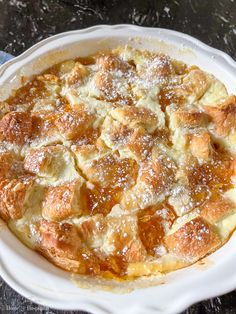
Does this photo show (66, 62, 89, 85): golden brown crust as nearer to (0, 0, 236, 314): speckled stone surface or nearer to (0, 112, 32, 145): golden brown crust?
(0, 112, 32, 145): golden brown crust

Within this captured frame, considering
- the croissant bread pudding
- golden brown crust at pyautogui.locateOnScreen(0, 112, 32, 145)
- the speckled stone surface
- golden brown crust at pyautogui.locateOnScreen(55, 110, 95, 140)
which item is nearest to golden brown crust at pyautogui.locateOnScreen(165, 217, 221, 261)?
the croissant bread pudding

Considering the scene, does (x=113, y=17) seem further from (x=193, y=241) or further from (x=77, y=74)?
(x=193, y=241)

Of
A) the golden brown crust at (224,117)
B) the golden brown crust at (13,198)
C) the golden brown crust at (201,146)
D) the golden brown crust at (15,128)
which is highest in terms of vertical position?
the golden brown crust at (224,117)

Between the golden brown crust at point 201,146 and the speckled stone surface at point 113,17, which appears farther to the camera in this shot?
the speckled stone surface at point 113,17

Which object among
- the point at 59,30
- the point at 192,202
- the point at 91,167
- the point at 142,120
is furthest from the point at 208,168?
the point at 59,30

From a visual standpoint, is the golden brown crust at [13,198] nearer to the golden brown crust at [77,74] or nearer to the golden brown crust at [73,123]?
the golden brown crust at [73,123]

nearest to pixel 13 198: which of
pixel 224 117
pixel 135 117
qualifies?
pixel 135 117

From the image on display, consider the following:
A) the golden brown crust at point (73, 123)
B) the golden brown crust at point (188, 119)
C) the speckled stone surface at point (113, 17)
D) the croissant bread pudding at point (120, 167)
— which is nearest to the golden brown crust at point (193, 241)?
the croissant bread pudding at point (120, 167)
